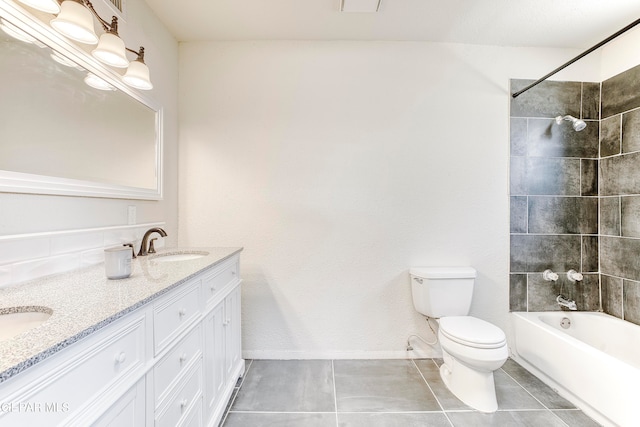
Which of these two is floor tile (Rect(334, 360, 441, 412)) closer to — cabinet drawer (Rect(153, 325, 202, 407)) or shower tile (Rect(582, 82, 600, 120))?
cabinet drawer (Rect(153, 325, 202, 407))

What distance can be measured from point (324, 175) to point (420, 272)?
3.35 feet

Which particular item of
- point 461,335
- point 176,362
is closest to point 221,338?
point 176,362

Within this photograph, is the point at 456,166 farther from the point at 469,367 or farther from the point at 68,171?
the point at 68,171

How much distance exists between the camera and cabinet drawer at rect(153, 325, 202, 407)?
93 centimetres

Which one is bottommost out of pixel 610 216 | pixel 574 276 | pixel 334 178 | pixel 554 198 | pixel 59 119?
pixel 574 276

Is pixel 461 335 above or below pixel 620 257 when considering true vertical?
below

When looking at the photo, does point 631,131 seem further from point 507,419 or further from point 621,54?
point 507,419

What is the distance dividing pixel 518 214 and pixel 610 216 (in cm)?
64

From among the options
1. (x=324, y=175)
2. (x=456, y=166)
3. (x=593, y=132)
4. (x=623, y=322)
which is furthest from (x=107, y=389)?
(x=593, y=132)

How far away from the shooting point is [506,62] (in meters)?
2.14

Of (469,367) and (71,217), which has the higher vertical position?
(71,217)

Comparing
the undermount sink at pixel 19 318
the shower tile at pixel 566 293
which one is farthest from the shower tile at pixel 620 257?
the undermount sink at pixel 19 318

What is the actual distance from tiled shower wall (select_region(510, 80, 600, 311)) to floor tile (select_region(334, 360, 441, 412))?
1.02 meters

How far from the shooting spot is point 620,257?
1979 millimetres
